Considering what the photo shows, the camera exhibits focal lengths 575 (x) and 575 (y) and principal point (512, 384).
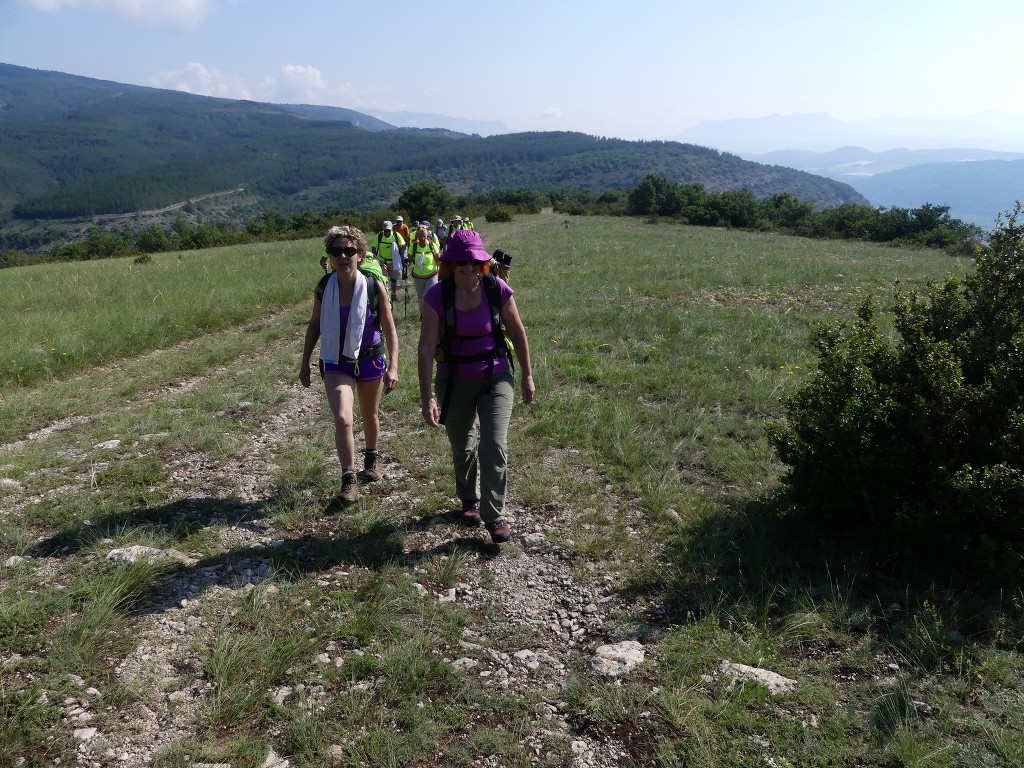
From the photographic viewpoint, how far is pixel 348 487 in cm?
484

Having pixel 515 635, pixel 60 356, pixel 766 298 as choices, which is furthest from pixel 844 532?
pixel 60 356

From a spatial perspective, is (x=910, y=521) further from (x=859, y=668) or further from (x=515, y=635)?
(x=515, y=635)

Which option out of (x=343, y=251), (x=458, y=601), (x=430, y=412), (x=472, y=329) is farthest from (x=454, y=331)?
(x=458, y=601)

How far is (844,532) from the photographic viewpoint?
13.8 feet

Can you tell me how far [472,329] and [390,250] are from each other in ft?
30.2

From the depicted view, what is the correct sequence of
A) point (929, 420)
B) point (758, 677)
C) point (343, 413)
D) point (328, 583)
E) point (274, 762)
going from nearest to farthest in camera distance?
1. point (274, 762)
2. point (758, 677)
3. point (929, 420)
4. point (328, 583)
5. point (343, 413)

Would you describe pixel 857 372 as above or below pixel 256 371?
above

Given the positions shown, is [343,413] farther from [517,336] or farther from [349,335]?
[517,336]

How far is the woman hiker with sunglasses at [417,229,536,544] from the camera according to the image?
4062mm

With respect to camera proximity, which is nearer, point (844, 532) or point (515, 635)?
point (515, 635)

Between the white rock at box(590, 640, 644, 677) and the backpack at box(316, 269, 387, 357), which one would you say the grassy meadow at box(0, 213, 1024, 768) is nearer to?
the white rock at box(590, 640, 644, 677)

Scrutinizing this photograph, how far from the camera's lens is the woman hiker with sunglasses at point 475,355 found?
160 inches

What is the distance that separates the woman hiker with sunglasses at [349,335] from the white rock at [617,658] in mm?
2491

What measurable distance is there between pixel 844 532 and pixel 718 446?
65.8 inches
